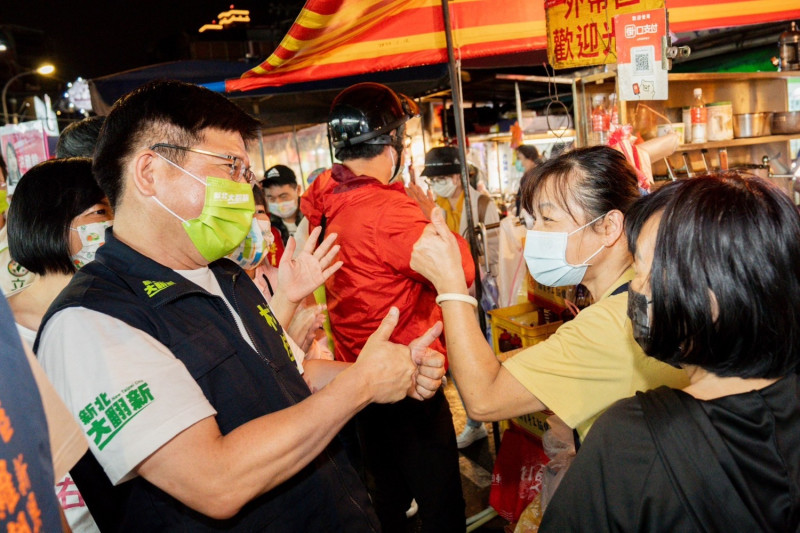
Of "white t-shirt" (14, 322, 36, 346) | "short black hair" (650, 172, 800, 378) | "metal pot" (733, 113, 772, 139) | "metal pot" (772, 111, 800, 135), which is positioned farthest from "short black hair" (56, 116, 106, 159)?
"metal pot" (772, 111, 800, 135)

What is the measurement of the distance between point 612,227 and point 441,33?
95.2 inches

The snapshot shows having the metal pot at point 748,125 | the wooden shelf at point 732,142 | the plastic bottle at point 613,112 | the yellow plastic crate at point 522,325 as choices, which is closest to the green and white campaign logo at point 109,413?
the yellow plastic crate at point 522,325

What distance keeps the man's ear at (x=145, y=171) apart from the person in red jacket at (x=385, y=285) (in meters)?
1.20

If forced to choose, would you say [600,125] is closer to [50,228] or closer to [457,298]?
[457,298]

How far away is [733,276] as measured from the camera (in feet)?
3.20

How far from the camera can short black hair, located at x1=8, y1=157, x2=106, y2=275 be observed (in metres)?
2.03

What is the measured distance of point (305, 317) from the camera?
2.33 metres

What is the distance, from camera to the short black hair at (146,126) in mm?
1477

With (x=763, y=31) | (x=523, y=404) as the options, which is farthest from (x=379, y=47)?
(x=763, y=31)

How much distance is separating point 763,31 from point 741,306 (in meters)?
9.72

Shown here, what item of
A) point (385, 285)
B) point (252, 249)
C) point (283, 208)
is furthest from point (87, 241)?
point (283, 208)

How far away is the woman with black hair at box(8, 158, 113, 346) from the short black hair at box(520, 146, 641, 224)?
1.79 metres

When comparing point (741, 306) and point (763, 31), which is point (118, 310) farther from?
point (763, 31)

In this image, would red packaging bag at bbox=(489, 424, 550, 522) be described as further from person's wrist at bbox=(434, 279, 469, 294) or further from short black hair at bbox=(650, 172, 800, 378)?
short black hair at bbox=(650, 172, 800, 378)
